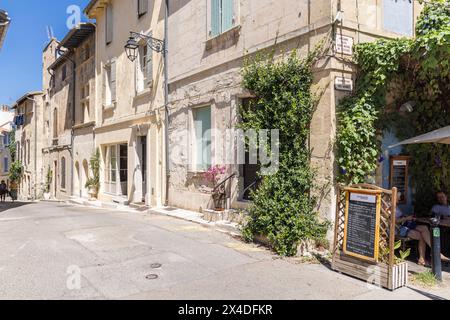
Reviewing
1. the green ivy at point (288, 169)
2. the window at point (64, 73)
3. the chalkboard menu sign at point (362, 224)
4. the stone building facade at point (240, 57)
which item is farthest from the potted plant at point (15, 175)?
the chalkboard menu sign at point (362, 224)

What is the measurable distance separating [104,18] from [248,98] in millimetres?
10437

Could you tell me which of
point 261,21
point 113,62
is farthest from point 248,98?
point 113,62

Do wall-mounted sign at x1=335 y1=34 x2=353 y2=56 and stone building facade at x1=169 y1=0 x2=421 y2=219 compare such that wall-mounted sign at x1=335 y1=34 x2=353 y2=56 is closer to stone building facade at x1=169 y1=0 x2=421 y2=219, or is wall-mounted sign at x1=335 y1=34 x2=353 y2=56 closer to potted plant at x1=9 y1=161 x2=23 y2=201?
stone building facade at x1=169 y1=0 x2=421 y2=219

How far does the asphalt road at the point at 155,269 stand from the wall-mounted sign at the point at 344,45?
3.59 metres

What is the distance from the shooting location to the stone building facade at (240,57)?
614cm

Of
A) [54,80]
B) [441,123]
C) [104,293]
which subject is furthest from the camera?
[54,80]

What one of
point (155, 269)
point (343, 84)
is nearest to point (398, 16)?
point (343, 84)

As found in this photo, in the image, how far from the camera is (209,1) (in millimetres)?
9180

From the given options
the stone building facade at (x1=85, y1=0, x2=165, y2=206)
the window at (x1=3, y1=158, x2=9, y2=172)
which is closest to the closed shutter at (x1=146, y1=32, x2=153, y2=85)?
the stone building facade at (x1=85, y1=0, x2=165, y2=206)

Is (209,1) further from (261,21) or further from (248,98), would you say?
(248,98)

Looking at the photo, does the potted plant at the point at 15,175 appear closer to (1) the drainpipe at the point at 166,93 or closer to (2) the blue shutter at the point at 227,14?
(1) the drainpipe at the point at 166,93

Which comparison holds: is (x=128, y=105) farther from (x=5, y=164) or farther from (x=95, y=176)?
(x=5, y=164)

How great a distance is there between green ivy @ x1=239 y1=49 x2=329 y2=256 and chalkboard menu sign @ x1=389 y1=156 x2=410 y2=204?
1772 millimetres

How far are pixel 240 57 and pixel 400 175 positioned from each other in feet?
13.7
